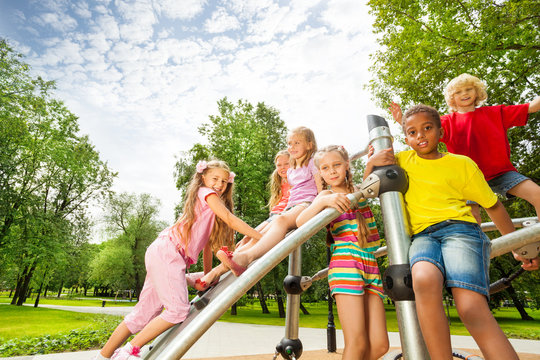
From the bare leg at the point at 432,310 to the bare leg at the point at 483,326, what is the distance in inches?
3.2

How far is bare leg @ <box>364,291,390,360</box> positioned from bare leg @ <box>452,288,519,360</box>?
0.54 m

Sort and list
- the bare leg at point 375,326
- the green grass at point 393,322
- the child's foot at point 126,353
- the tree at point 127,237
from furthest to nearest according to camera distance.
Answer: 1. the tree at point 127,237
2. the green grass at point 393,322
3. the child's foot at point 126,353
4. the bare leg at point 375,326

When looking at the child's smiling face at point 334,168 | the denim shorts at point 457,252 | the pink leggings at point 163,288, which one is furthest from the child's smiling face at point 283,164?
the denim shorts at point 457,252

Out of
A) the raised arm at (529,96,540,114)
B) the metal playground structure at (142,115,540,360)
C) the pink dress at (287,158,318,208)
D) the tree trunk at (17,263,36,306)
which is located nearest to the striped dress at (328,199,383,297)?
the metal playground structure at (142,115,540,360)

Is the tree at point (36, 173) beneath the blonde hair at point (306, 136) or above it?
above

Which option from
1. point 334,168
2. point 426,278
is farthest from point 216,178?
point 426,278

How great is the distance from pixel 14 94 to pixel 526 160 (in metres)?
20.7

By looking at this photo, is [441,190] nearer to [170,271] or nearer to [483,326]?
[483,326]

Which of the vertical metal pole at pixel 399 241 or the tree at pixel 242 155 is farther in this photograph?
the tree at pixel 242 155

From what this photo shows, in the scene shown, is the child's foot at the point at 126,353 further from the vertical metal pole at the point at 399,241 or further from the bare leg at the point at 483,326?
the bare leg at the point at 483,326

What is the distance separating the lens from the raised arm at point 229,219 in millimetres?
2404

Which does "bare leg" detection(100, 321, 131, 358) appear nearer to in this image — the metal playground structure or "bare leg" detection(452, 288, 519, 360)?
the metal playground structure

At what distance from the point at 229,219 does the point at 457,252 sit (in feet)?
5.08

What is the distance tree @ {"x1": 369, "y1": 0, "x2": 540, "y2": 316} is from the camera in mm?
7367
